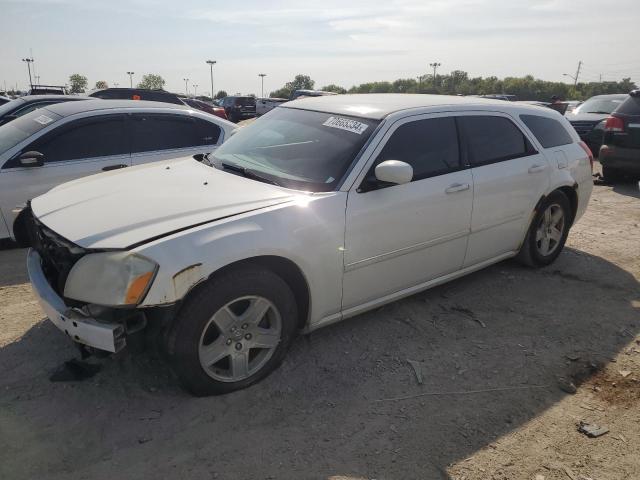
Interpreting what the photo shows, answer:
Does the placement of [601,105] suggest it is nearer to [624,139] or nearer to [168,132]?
[624,139]

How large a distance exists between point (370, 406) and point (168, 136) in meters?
4.29

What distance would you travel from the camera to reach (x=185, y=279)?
2.56m

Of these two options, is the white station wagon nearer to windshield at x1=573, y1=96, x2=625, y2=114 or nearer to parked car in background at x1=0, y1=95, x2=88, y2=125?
parked car in background at x1=0, y1=95, x2=88, y2=125

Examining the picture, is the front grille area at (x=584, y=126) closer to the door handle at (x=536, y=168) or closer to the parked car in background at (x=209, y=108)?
the parked car in background at (x=209, y=108)

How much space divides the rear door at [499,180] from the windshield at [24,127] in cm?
425

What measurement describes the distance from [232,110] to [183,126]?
24.6m

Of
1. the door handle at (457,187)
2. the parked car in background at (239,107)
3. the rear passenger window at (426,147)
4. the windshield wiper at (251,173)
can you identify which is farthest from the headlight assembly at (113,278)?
the parked car in background at (239,107)

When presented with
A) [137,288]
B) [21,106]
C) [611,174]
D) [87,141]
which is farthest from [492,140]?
[21,106]

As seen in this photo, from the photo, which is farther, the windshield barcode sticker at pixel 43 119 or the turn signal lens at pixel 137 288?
the windshield barcode sticker at pixel 43 119

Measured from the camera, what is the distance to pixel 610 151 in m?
8.45

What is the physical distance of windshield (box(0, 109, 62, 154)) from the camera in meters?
5.17

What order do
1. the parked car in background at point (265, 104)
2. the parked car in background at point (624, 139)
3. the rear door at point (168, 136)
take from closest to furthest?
the rear door at point (168, 136), the parked car in background at point (624, 139), the parked car in background at point (265, 104)

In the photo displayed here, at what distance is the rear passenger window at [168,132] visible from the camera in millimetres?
5770

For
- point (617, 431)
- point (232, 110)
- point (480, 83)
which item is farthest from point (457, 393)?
point (480, 83)
